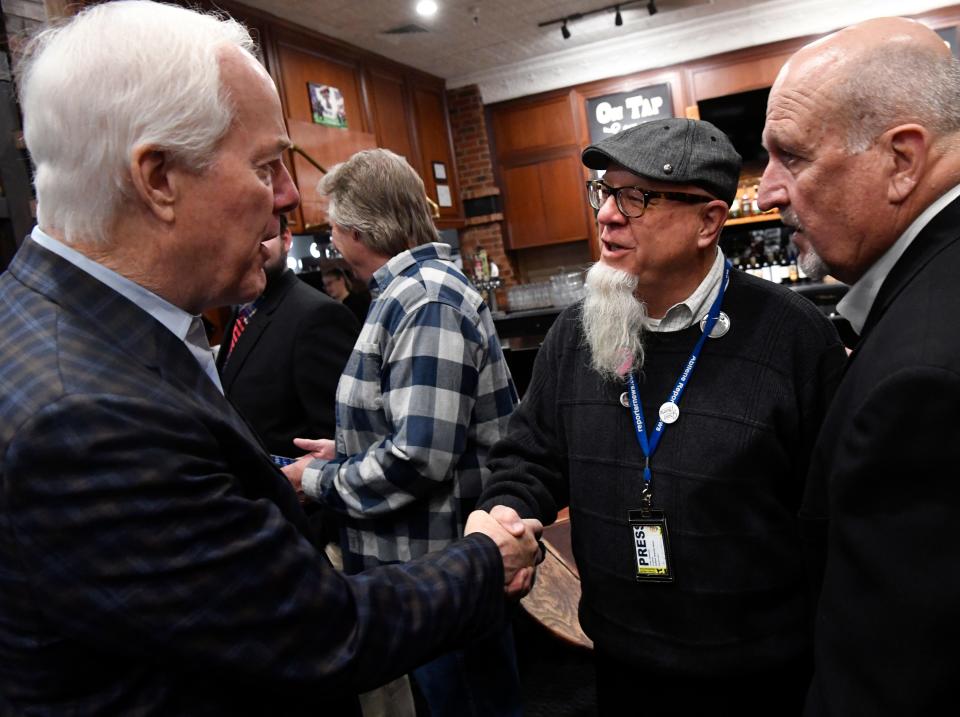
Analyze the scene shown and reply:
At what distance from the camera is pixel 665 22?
703 cm

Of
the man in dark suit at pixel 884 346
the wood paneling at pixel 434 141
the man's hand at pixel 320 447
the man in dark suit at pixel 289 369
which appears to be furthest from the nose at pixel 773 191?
the wood paneling at pixel 434 141

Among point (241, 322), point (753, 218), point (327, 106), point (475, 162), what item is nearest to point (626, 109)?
point (475, 162)

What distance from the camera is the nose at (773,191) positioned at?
3.80 ft

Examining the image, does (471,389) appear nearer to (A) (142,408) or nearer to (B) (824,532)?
(B) (824,532)

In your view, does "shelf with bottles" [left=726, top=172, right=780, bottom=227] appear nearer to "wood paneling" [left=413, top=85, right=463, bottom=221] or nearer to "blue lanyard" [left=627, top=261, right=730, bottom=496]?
"wood paneling" [left=413, top=85, right=463, bottom=221]

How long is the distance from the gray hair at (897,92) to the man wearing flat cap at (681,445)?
0.40 m

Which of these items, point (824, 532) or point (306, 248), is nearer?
point (824, 532)

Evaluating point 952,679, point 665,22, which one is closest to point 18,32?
point 952,679

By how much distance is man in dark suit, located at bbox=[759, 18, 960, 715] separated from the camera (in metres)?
0.78

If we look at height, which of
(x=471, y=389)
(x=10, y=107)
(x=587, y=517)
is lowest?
(x=587, y=517)

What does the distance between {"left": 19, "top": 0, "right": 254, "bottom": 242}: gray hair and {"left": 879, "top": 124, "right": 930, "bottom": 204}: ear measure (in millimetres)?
937

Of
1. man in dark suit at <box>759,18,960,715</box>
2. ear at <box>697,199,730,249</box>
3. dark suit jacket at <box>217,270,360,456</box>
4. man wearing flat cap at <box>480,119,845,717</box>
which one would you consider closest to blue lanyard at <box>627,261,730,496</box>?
man wearing flat cap at <box>480,119,845,717</box>

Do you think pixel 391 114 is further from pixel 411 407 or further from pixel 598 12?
pixel 411 407

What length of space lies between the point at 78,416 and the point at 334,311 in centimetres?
154
